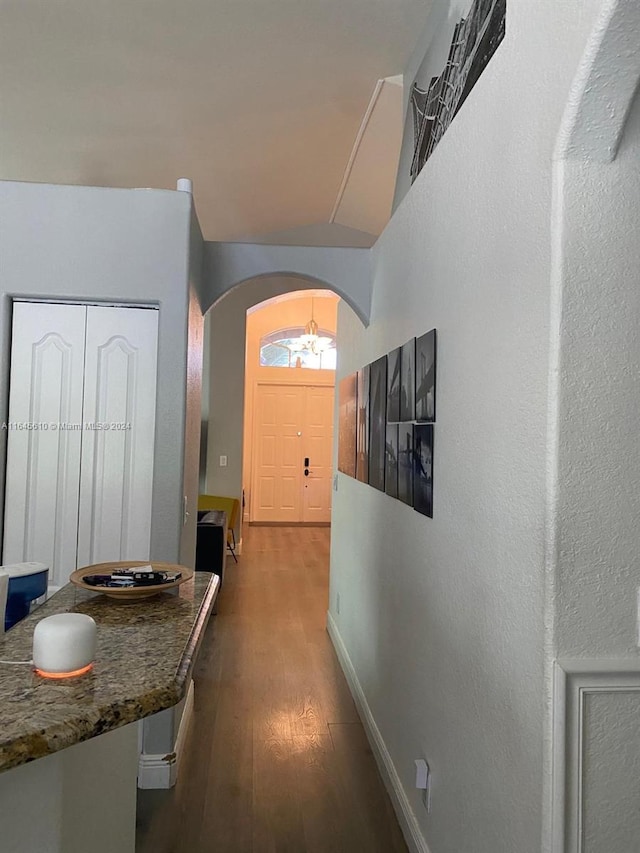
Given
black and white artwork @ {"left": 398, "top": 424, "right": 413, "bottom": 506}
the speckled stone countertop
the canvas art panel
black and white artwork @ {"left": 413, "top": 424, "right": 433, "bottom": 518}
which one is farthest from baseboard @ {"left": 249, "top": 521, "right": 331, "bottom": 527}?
the speckled stone countertop

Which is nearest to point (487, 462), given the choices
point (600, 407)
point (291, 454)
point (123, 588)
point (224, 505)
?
point (600, 407)

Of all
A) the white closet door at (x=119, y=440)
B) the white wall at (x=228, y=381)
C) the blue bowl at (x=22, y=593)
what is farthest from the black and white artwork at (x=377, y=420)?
the white wall at (x=228, y=381)

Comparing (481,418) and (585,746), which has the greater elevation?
(481,418)

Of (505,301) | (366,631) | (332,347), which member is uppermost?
(332,347)

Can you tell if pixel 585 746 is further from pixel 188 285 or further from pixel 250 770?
pixel 188 285

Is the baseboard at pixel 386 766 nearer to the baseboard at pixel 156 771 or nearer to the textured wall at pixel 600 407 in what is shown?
the baseboard at pixel 156 771

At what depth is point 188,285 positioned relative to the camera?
2.77 m

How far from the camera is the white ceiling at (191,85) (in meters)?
2.91

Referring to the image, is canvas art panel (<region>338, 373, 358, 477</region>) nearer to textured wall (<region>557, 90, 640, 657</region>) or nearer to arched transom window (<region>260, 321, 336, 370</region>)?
textured wall (<region>557, 90, 640, 657</region>)

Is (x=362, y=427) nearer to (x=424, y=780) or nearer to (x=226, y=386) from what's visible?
(x=424, y=780)

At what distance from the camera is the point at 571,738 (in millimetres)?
1266

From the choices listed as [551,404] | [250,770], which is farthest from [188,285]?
[250,770]

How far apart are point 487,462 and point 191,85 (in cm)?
293

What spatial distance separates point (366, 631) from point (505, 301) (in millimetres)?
2187
